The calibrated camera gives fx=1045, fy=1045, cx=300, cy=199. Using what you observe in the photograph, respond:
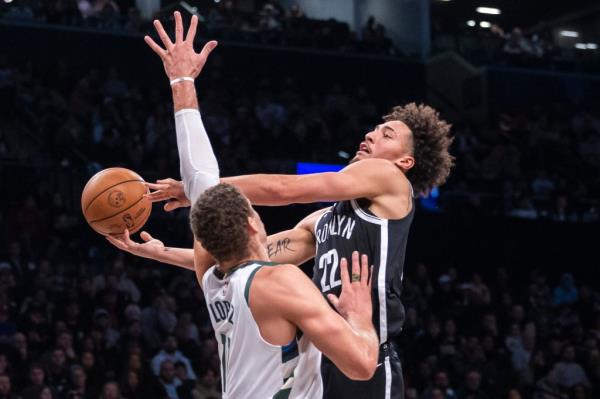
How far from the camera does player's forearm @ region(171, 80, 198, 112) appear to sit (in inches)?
162

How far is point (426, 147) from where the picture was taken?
15.8 ft

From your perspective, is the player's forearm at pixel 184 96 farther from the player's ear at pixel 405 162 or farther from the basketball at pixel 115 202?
the player's ear at pixel 405 162

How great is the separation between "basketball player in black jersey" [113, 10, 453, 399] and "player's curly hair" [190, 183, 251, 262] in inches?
19.2

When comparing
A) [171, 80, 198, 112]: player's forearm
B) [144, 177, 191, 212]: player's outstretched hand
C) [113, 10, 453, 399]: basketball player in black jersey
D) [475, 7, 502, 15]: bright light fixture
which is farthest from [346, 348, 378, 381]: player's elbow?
[475, 7, 502, 15]: bright light fixture

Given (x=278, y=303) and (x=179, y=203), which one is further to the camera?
(x=179, y=203)

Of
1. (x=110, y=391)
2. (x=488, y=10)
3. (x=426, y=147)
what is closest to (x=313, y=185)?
(x=426, y=147)

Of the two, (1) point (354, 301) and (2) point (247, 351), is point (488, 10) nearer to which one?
(1) point (354, 301)

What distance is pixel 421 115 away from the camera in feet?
15.9

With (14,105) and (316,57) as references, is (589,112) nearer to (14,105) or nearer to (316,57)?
(316,57)

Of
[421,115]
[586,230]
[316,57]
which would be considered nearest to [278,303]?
[421,115]

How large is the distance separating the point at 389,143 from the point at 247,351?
149 cm

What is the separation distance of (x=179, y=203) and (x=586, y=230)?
13512 mm

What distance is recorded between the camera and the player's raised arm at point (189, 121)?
13.3ft

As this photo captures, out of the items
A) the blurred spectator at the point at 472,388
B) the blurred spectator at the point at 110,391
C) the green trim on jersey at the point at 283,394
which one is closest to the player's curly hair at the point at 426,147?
the green trim on jersey at the point at 283,394
